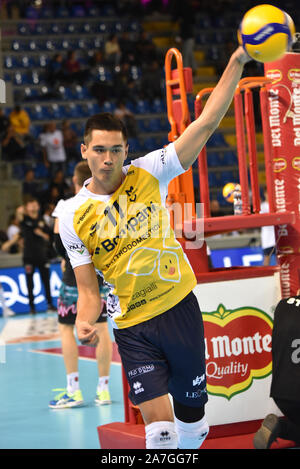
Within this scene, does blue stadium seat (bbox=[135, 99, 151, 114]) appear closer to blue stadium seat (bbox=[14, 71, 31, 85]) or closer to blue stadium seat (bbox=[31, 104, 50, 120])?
blue stadium seat (bbox=[31, 104, 50, 120])

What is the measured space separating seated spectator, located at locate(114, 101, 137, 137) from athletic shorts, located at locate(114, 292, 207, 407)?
15.4 meters

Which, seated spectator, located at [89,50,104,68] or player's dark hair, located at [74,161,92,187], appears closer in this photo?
player's dark hair, located at [74,161,92,187]

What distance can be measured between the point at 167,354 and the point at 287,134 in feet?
7.52

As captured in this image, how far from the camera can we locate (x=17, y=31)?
71.8 ft

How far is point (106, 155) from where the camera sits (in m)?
3.99

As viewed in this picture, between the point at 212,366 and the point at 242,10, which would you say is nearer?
the point at 212,366

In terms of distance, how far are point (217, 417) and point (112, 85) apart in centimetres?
1621

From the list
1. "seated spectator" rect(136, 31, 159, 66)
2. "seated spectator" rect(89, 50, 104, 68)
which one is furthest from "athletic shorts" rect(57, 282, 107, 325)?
"seated spectator" rect(136, 31, 159, 66)

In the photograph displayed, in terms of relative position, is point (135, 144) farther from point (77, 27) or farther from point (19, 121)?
point (77, 27)

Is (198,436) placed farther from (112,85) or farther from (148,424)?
(112,85)

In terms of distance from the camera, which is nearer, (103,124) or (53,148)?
(103,124)

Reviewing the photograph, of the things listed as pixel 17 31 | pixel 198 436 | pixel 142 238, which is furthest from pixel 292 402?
pixel 17 31

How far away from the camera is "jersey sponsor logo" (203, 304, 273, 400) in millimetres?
5500

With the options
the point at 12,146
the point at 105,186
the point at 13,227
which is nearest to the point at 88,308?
the point at 105,186
